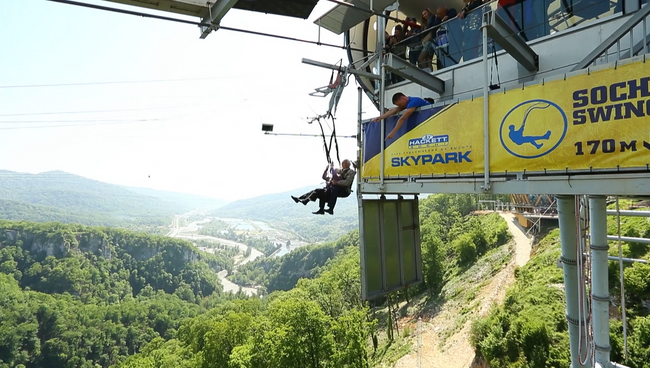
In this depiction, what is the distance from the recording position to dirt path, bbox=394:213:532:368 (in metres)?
A: 21.3

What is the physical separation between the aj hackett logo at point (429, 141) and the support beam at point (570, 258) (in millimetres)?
3101

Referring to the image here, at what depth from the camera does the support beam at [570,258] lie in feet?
21.4

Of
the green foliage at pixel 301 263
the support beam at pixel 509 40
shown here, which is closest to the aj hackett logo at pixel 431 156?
the support beam at pixel 509 40

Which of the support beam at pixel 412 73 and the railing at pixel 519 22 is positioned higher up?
the railing at pixel 519 22

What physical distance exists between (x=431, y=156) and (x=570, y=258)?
13.0 feet

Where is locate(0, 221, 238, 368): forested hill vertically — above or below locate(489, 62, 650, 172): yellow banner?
below

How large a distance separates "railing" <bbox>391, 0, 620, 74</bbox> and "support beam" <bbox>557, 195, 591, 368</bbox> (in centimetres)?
321

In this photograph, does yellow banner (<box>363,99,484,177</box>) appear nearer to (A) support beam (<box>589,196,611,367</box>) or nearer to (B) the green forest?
(A) support beam (<box>589,196,611,367</box>)

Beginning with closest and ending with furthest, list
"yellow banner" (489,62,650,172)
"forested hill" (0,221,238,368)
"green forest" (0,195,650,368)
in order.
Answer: "yellow banner" (489,62,650,172)
"green forest" (0,195,650,368)
"forested hill" (0,221,238,368)

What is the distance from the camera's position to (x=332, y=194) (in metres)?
8.36

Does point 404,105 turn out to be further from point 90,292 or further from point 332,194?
point 90,292

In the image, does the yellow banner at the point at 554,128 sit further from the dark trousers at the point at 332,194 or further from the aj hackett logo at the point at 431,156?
the dark trousers at the point at 332,194

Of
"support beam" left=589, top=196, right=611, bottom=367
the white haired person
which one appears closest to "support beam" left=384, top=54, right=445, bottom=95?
the white haired person

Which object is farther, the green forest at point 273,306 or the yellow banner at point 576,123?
the green forest at point 273,306
